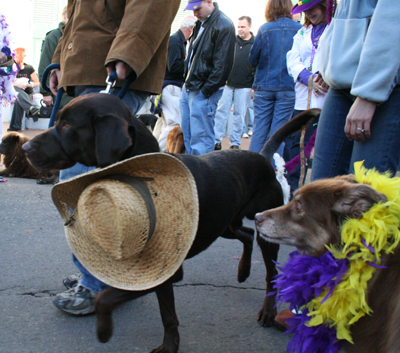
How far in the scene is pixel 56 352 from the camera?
2184mm

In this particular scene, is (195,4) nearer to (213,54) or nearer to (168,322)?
(213,54)

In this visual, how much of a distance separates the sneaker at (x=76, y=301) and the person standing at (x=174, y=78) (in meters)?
4.66

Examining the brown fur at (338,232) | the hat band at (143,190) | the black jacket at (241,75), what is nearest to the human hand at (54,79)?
the hat band at (143,190)

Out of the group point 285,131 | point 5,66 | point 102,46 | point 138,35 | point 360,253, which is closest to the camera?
point 360,253

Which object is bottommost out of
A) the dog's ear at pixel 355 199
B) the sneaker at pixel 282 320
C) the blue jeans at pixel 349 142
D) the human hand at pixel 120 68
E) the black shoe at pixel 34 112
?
the black shoe at pixel 34 112

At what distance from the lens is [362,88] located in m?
2.06

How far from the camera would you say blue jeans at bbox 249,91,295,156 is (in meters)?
5.30

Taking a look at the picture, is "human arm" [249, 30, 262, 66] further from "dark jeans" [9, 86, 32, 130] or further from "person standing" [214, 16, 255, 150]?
"dark jeans" [9, 86, 32, 130]

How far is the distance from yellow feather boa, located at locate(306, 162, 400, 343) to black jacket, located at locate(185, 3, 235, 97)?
4.01 meters

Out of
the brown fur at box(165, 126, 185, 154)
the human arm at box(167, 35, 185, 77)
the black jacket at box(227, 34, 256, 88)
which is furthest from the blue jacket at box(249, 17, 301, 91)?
the black jacket at box(227, 34, 256, 88)

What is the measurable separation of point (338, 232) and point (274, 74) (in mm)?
3852

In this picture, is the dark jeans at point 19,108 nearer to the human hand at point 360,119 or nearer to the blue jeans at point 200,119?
the blue jeans at point 200,119

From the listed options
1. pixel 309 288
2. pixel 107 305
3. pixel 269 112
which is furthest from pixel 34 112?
pixel 309 288

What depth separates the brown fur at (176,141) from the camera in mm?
6551
